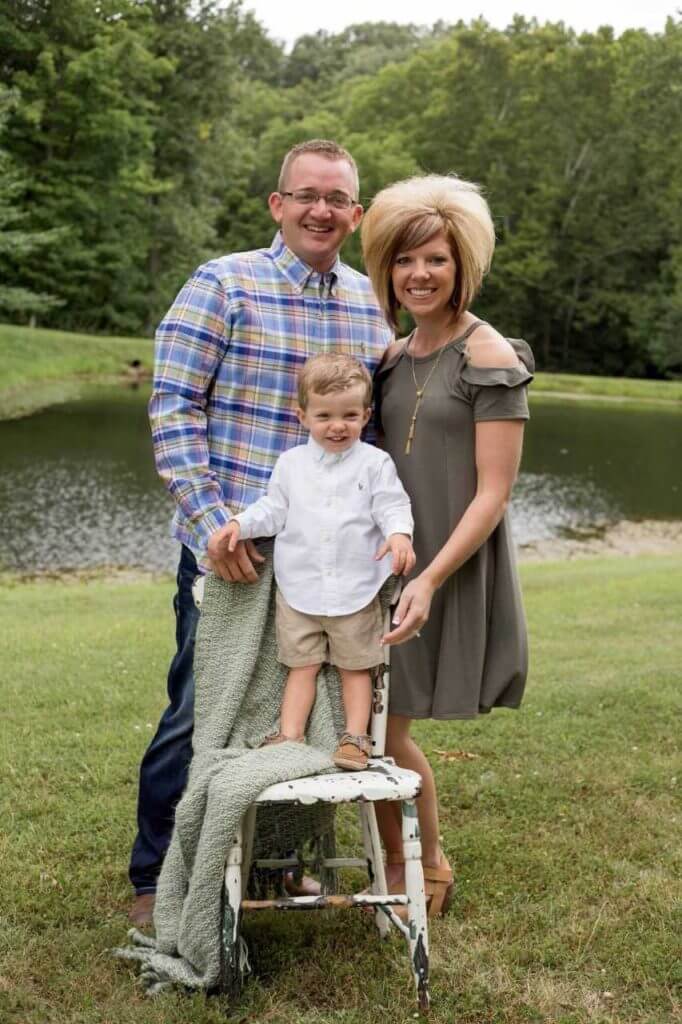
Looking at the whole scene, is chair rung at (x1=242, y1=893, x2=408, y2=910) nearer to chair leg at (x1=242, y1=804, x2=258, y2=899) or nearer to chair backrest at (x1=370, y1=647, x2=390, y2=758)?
chair leg at (x1=242, y1=804, x2=258, y2=899)

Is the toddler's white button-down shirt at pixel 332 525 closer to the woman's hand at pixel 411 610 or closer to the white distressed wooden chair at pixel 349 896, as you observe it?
the woman's hand at pixel 411 610

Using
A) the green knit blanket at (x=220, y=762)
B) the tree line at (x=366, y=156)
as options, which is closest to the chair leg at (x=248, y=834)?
the green knit blanket at (x=220, y=762)

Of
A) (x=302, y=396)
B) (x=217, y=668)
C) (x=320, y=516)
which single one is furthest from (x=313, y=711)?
(x=302, y=396)

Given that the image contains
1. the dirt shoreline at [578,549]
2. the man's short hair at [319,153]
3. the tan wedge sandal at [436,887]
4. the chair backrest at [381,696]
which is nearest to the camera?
the chair backrest at [381,696]

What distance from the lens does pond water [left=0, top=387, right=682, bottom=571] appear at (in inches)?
540

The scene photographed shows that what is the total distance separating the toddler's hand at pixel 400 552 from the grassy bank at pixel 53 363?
2236cm

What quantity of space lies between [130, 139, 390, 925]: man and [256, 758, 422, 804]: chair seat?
0.64m

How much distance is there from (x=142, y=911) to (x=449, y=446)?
1812 millimetres

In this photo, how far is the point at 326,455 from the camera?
3.28 meters

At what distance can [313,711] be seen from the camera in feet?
10.9

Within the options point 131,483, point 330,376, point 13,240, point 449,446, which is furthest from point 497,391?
point 13,240

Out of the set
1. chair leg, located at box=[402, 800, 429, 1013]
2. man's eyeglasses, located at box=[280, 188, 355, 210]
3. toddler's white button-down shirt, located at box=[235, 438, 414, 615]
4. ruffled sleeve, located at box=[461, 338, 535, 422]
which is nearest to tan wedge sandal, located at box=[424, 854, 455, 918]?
chair leg, located at box=[402, 800, 429, 1013]

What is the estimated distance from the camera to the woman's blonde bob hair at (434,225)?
3.29 m

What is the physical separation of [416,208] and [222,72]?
39.6m
